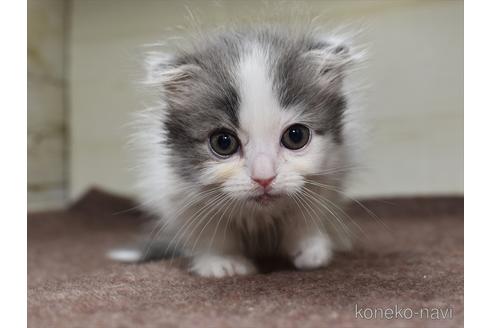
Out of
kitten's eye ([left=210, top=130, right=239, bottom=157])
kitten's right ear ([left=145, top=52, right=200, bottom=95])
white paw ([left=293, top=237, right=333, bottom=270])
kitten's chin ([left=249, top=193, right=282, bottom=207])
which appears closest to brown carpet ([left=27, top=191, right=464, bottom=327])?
white paw ([left=293, top=237, right=333, bottom=270])

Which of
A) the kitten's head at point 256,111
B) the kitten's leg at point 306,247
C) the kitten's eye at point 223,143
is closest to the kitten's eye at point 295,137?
the kitten's head at point 256,111

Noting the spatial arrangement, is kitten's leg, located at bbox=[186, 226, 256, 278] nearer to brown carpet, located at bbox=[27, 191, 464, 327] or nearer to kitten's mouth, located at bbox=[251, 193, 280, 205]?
brown carpet, located at bbox=[27, 191, 464, 327]

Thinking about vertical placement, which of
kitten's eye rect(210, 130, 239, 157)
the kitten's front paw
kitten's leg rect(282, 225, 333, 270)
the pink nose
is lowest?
the kitten's front paw

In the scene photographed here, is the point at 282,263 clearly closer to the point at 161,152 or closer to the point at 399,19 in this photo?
the point at 161,152

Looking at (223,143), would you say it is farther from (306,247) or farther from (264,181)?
(306,247)

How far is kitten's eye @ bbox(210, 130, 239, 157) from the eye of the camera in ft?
4.36

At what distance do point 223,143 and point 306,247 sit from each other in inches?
16.6

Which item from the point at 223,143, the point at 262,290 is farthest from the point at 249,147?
the point at 262,290

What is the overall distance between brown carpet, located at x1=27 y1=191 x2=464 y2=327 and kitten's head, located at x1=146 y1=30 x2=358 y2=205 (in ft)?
0.83

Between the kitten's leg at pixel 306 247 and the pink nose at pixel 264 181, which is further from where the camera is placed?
the kitten's leg at pixel 306 247

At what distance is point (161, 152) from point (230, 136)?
338 millimetres

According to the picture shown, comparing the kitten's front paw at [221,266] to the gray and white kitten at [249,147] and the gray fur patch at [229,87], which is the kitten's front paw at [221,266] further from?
the gray fur patch at [229,87]

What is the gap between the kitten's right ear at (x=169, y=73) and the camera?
4.84 ft
